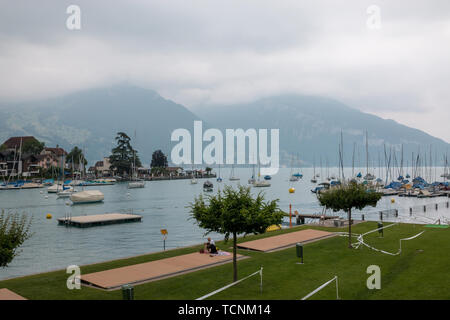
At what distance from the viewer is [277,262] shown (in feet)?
85.9

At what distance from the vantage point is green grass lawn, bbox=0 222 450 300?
18875 mm

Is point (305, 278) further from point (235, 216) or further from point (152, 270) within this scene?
point (152, 270)

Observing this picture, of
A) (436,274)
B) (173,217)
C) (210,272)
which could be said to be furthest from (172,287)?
(173,217)

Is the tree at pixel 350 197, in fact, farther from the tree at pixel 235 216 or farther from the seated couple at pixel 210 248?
the tree at pixel 235 216

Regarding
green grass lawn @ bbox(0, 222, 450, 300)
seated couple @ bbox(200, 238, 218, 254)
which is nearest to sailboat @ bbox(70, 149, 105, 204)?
green grass lawn @ bbox(0, 222, 450, 300)

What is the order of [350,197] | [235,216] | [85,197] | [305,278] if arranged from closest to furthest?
[235,216]
[305,278]
[350,197]
[85,197]

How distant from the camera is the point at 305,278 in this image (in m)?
21.6

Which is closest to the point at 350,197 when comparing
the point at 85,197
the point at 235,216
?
the point at 235,216

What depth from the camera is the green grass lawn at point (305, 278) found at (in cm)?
1888

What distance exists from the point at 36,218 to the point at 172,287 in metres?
72.7

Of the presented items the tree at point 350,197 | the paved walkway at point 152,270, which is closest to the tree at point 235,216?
the paved walkway at point 152,270

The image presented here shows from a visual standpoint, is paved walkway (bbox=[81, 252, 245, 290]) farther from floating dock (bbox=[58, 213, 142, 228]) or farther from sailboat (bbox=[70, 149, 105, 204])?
sailboat (bbox=[70, 149, 105, 204])

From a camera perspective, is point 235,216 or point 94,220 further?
point 94,220
